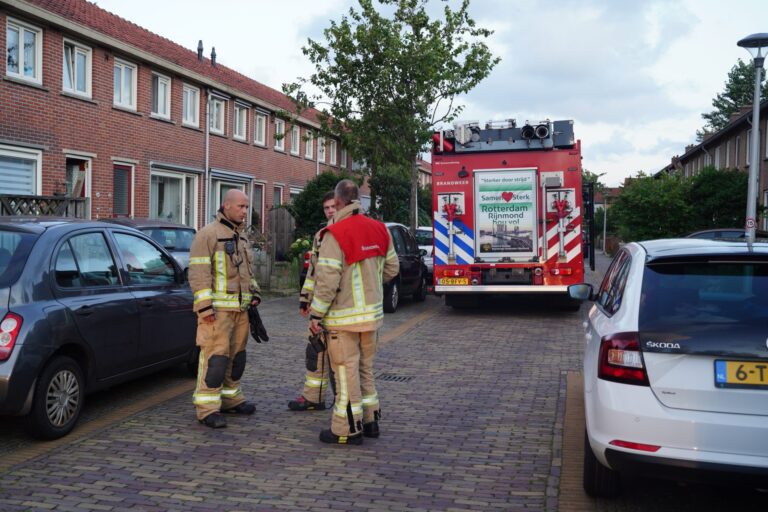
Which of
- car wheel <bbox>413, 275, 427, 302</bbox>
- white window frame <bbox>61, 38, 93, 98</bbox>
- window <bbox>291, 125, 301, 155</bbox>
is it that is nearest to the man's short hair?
car wheel <bbox>413, 275, 427, 302</bbox>

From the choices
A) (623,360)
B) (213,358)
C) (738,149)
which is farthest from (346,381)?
(738,149)

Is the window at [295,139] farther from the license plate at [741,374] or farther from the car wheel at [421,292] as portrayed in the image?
the license plate at [741,374]

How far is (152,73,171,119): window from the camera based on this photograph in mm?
21391

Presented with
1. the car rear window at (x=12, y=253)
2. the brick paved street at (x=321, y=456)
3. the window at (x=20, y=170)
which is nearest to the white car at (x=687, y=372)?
the brick paved street at (x=321, y=456)

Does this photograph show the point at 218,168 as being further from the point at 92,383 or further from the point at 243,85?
the point at 92,383

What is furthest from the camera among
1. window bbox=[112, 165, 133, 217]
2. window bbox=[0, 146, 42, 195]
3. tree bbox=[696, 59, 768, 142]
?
tree bbox=[696, 59, 768, 142]

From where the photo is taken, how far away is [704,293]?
3.96m

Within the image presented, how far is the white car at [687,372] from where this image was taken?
3.62 meters

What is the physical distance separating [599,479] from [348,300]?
2.07 m

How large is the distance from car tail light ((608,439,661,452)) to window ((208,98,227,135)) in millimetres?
22305

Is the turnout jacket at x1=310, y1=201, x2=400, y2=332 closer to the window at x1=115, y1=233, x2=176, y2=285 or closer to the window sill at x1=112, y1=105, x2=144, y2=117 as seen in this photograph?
the window at x1=115, y1=233, x2=176, y2=285

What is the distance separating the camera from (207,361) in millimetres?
5781

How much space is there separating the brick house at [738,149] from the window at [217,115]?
1457cm

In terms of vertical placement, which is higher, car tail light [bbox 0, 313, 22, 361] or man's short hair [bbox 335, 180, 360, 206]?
man's short hair [bbox 335, 180, 360, 206]
